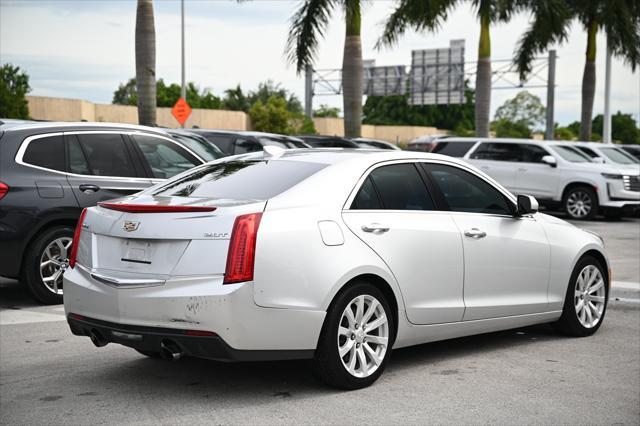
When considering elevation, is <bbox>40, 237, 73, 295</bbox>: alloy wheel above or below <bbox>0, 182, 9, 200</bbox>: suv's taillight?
below

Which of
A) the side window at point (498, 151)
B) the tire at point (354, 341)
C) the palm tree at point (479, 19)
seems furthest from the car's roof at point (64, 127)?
the palm tree at point (479, 19)

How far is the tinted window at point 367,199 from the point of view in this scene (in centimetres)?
645

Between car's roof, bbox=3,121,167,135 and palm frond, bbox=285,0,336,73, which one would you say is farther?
palm frond, bbox=285,0,336,73

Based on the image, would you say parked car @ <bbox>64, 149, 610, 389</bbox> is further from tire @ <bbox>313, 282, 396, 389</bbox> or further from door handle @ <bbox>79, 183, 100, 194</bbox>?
door handle @ <bbox>79, 183, 100, 194</bbox>

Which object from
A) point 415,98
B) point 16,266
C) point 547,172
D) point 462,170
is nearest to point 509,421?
point 462,170

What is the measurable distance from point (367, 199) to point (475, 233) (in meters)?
1.08

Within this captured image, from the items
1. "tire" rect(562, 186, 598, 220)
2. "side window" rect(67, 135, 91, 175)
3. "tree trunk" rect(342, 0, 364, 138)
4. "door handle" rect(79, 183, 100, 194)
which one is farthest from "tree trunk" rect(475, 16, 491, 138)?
"door handle" rect(79, 183, 100, 194)

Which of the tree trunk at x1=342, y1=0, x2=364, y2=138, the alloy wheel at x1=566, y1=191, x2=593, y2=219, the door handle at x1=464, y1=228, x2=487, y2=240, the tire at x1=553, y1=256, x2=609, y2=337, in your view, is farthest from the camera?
the tree trunk at x1=342, y1=0, x2=364, y2=138

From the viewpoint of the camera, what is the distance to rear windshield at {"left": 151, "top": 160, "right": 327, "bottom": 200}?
6.29 meters

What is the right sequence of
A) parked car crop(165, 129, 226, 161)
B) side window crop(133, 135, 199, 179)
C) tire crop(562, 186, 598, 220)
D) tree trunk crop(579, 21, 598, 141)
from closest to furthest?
side window crop(133, 135, 199, 179) < parked car crop(165, 129, 226, 161) < tire crop(562, 186, 598, 220) < tree trunk crop(579, 21, 598, 141)

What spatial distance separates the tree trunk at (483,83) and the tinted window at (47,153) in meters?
23.0

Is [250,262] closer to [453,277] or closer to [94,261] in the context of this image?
[94,261]

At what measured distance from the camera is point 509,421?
18.4 feet

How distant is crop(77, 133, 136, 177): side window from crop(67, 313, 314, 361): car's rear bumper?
4.17 m
